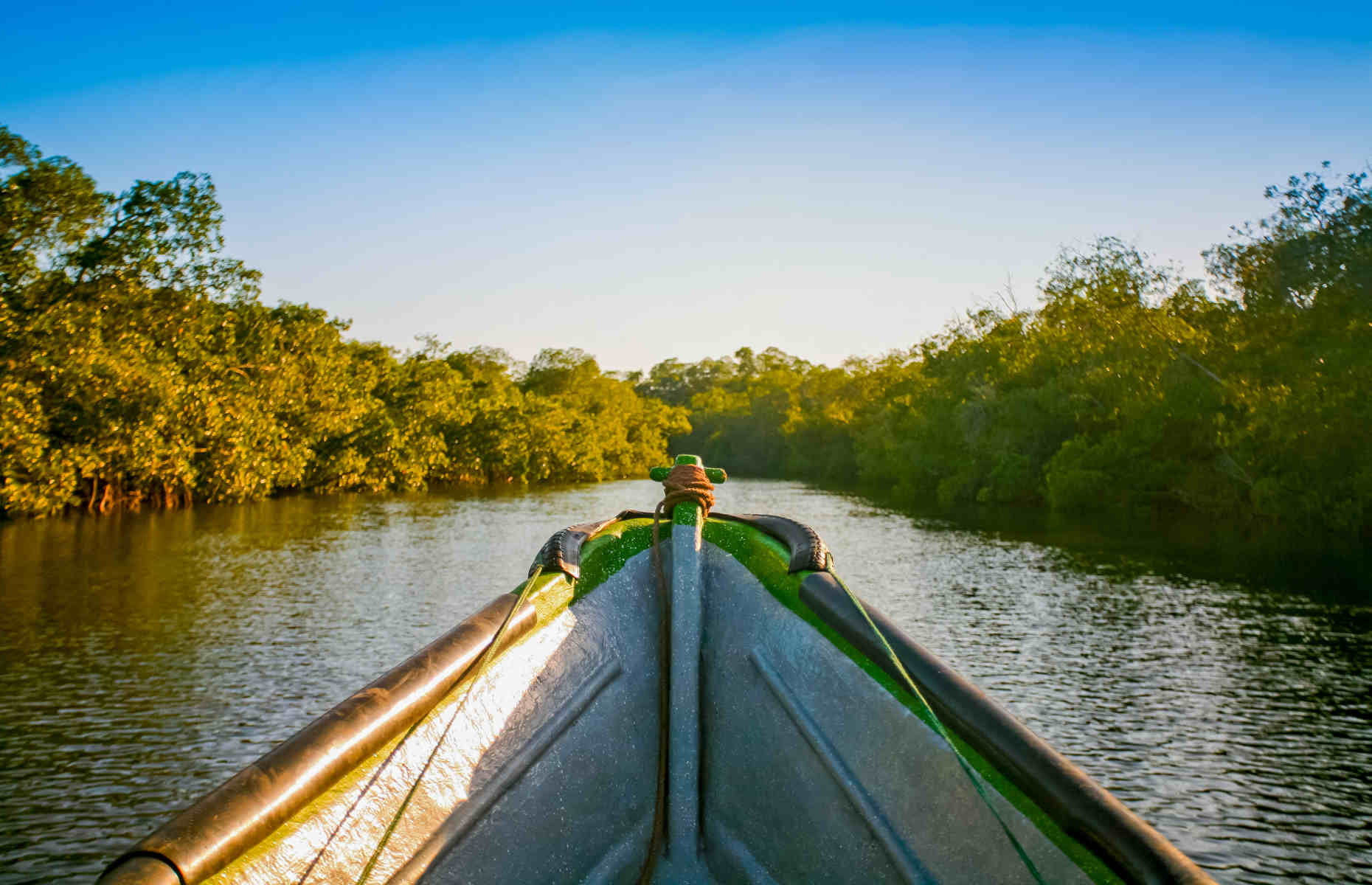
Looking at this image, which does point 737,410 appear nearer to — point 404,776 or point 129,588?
point 129,588

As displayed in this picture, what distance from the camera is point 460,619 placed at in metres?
11.8

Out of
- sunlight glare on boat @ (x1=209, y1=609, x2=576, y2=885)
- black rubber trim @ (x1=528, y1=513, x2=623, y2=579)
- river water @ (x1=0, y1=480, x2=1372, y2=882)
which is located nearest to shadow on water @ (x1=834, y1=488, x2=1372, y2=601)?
river water @ (x1=0, y1=480, x2=1372, y2=882)

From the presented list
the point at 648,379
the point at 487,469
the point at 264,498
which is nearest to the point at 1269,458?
the point at 264,498

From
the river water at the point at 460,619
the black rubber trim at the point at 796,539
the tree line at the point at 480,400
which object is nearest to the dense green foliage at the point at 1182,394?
the tree line at the point at 480,400

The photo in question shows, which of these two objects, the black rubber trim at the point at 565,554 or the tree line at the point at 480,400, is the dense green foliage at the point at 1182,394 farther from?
the black rubber trim at the point at 565,554

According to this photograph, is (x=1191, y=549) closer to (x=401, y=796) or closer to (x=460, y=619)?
(x=460, y=619)

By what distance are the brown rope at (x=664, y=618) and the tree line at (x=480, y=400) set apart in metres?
21.7

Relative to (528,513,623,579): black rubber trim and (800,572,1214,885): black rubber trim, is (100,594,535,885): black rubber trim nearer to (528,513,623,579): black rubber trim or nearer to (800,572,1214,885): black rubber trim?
(528,513,623,579): black rubber trim

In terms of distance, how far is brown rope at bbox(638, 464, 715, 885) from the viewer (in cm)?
307

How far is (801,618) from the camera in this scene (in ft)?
10.4

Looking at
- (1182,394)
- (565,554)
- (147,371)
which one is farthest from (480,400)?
(565,554)

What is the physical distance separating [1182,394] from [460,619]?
2345 centimetres

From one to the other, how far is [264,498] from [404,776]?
3230cm

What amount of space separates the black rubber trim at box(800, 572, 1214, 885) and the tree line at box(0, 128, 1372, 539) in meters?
22.5
